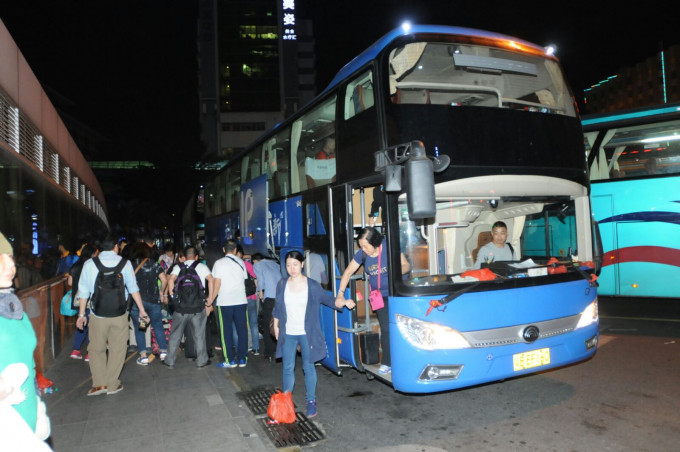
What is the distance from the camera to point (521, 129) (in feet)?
17.2

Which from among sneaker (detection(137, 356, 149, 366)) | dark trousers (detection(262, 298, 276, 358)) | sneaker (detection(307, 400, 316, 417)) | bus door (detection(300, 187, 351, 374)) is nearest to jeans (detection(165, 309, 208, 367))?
sneaker (detection(137, 356, 149, 366))

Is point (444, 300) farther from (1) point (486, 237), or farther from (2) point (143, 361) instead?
(2) point (143, 361)

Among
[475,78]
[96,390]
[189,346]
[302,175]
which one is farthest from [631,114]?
[96,390]

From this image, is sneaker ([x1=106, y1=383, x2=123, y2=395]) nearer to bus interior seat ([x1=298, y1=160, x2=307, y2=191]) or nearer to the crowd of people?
the crowd of people

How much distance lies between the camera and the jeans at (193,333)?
283 inches

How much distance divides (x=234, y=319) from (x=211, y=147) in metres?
82.1

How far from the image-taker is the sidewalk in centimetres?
452

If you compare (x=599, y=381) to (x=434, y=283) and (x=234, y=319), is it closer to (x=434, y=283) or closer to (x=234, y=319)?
(x=434, y=283)

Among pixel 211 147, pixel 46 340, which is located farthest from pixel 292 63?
pixel 46 340

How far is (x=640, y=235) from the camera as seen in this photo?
9.86 meters

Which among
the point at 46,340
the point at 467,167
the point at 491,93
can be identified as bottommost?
Result: the point at 46,340

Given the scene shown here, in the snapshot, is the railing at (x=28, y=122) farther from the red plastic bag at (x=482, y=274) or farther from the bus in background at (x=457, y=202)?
the red plastic bag at (x=482, y=274)

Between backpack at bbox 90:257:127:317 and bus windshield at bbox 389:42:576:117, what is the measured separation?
4.10 m

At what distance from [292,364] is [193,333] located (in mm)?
2599
